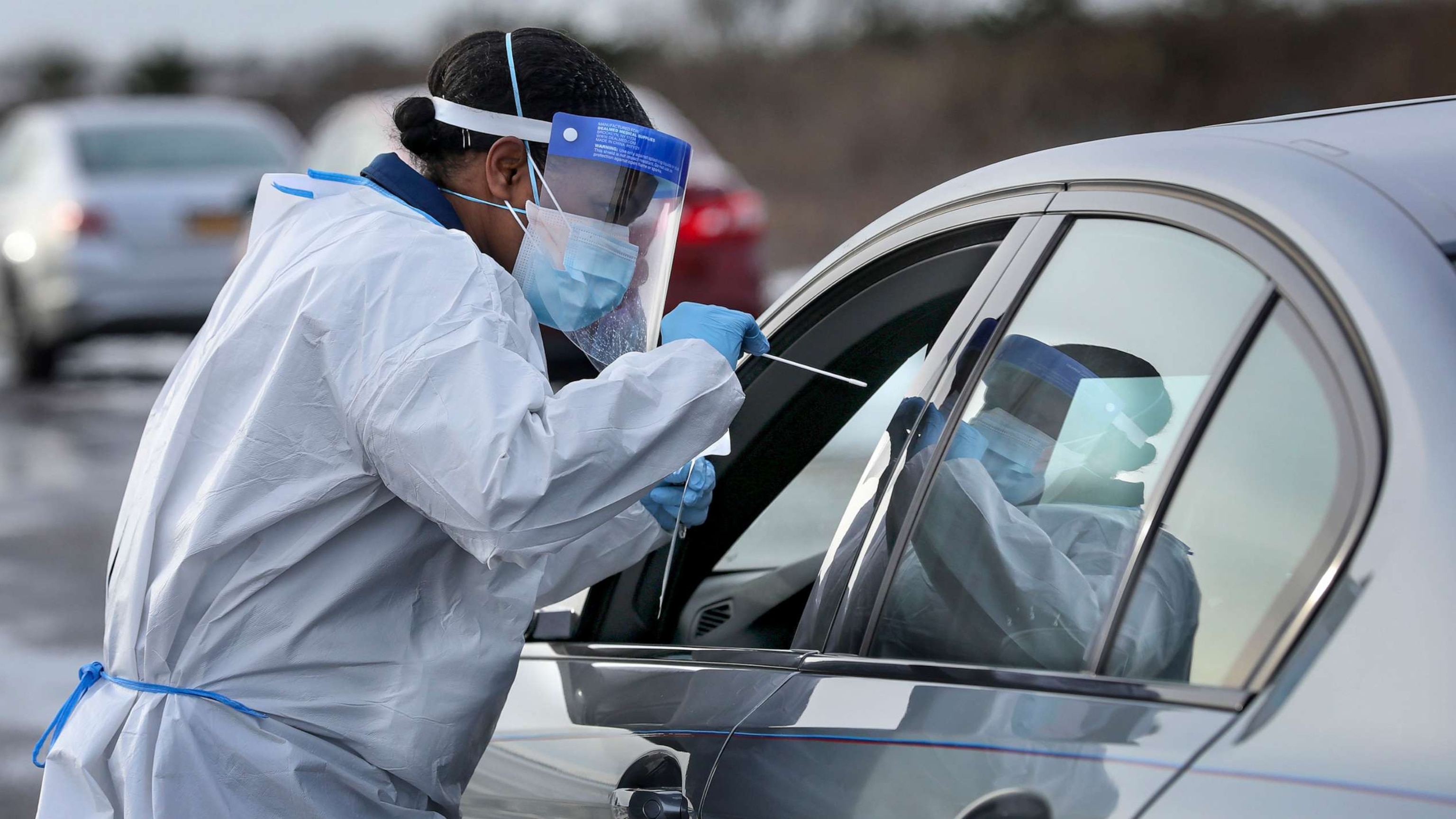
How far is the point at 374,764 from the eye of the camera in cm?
201

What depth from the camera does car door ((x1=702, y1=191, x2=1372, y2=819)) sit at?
4.58 ft

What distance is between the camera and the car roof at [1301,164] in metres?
1.44

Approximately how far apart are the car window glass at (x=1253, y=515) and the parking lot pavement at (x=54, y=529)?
12.4 ft

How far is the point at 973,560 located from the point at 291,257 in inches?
36.5

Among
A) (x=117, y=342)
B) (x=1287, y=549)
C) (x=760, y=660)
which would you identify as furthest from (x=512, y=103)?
(x=117, y=342)

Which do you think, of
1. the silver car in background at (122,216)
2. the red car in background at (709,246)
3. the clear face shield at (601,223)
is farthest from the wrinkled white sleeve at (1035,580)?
the silver car in background at (122,216)

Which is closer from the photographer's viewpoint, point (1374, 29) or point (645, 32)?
point (1374, 29)

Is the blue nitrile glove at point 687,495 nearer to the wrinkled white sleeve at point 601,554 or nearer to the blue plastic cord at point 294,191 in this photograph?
the wrinkled white sleeve at point 601,554

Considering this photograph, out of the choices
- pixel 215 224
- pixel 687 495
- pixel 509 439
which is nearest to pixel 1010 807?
pixel 509 439

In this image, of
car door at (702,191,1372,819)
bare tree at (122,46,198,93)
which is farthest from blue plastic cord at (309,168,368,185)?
bare tree at (122,46,198,93)

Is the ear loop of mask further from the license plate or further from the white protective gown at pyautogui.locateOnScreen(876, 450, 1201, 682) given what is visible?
the license plate

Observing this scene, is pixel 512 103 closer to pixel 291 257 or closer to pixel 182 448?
pixel 291 257

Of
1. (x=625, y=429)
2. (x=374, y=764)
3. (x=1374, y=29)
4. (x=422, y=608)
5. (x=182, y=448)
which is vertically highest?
(x=1374, y=29)

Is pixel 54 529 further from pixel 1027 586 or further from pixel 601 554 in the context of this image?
pixel 1027 586
